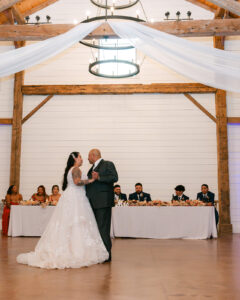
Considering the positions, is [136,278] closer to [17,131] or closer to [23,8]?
[17,131]

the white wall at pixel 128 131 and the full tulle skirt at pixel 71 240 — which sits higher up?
the white wall at pixel 128 131

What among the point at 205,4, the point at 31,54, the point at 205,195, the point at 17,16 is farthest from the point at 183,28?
the point at 17,16

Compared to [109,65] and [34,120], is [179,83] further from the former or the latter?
[34,120]

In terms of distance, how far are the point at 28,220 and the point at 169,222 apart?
9.21 ft

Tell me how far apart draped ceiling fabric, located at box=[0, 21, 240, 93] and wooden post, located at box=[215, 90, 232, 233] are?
5.02 meters

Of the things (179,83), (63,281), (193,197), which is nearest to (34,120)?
(179,83)

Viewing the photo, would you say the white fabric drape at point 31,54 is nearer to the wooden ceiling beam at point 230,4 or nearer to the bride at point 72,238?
the bride at point 72,238

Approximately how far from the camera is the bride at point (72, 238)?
388cm

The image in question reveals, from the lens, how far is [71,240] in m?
3.99

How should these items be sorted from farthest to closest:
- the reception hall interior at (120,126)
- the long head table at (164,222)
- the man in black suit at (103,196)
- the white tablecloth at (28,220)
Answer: the reception hall interior at (120,126)
the white tablecloth at (28,220)
the long head table at (164,222)
the man in black suit at (103,196)

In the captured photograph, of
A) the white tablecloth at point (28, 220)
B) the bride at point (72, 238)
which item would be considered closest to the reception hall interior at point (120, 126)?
the white tablecloth at point (28, 220)

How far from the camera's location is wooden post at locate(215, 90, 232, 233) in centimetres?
872

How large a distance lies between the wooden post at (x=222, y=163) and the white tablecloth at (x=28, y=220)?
4.36 m

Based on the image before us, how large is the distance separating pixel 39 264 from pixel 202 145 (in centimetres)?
640
